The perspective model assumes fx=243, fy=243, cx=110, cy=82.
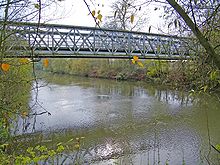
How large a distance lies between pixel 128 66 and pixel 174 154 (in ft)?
63.7

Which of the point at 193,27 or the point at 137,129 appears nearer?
the point at 193,27

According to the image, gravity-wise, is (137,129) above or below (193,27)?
below

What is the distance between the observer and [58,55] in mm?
10867

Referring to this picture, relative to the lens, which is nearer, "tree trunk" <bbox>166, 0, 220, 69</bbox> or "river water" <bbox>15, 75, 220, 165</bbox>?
"tree trunk" <bbox>166, 0, 220, 69</bbox>

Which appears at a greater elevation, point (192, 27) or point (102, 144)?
point (192, 27)

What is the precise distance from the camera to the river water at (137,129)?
5.93m

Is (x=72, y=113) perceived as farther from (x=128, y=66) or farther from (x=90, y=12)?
(x=128, y=66)

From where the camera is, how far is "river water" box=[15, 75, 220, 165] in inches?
233


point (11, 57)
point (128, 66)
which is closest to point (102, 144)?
point (11, 57)

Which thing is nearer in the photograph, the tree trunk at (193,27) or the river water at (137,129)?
the tree trunk at (193,27)

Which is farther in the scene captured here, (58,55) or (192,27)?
(58,55)

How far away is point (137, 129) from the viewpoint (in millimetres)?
8273

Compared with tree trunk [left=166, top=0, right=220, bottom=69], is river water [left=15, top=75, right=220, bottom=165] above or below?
below

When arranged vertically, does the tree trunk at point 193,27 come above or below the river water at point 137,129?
above
